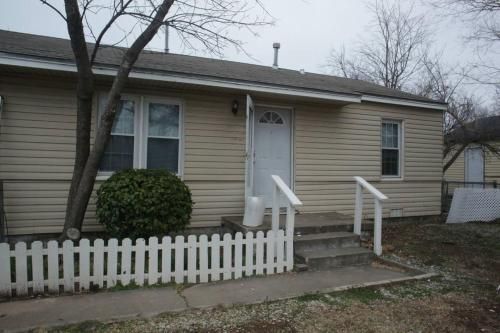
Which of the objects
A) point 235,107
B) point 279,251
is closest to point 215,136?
point 235,107

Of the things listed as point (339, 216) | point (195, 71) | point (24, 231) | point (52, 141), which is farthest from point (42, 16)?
point (339, 216)

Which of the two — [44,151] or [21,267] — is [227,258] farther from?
[44,151]

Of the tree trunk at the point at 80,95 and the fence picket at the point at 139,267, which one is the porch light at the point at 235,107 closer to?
the tree trunk at the point at 80,95

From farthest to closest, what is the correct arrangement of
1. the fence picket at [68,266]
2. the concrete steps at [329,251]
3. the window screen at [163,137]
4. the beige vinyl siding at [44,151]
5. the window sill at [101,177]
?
the window screen at [163,137] < the window sill at [101,177] < the beige vinyl siding at [44,151] < the concrete steps at [329,251] < the fence picket at [68,266]

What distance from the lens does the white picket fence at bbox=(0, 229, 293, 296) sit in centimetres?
425

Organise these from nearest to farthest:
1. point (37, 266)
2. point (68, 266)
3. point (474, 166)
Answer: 1. point (37, 266)
2. point (68, 266)
3. point (474, 166)

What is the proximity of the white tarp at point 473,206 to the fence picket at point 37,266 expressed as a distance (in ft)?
30.5

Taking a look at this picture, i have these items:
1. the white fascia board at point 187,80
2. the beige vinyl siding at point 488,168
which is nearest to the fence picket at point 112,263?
the white fascia board at point 187,80

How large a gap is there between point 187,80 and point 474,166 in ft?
61.4

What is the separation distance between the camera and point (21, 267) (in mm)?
4219

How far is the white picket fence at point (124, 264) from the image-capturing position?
14.0 feet

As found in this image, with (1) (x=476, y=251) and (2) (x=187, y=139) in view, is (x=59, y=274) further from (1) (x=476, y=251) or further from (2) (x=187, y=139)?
(1) (x=476, y=251)

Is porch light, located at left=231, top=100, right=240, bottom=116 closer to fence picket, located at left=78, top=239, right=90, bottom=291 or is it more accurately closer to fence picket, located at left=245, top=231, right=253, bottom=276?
fence picket, located at left=245, top=231, right=253, bottom=276

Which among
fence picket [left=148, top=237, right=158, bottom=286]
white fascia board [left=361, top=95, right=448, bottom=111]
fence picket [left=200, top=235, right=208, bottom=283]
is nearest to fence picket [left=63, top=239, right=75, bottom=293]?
fence picket [left=148, top=237, right=158, bottom=286]
